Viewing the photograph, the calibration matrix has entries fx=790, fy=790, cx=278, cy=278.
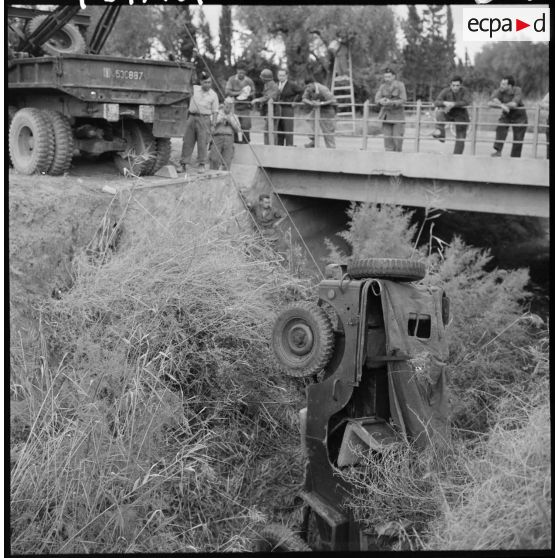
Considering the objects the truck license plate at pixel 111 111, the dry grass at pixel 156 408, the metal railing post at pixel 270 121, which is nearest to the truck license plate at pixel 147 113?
the truck license plate at pixel 111 111

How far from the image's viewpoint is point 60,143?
1027 cm

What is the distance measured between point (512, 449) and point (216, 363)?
A: 3286mm

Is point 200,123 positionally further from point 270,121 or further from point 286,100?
point 286,100

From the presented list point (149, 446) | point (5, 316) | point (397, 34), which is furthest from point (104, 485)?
point (397, 34)

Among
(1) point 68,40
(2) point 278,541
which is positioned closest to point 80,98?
(1) point 68,40

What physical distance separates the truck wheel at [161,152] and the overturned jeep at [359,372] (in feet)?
21.9

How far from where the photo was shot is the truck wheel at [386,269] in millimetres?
5145

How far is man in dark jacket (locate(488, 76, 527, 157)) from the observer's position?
38.9 ft

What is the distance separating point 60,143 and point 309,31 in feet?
50.7

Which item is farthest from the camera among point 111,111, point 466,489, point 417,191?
point 417,191

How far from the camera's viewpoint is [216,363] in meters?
7.26

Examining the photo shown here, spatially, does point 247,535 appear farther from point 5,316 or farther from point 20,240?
point 20,240

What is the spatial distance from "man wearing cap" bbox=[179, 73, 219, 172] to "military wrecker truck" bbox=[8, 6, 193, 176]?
777mm

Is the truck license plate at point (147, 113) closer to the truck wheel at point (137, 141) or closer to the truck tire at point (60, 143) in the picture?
the truck wheel at point (137, 141)
